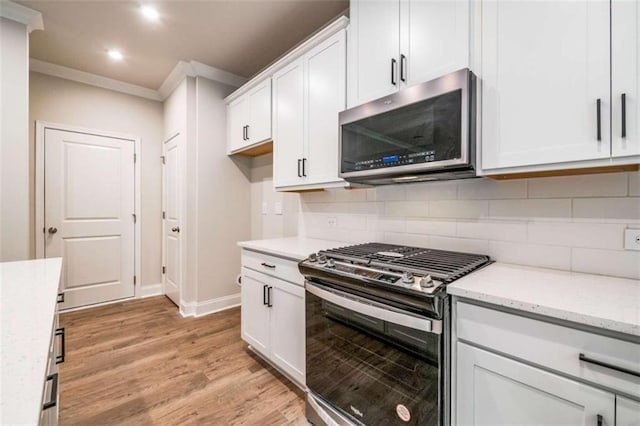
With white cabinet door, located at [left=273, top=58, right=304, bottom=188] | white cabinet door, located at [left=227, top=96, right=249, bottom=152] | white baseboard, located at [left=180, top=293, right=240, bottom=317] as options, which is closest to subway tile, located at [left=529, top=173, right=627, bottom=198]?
white cabinet door, located at [left=273, top=58, right=304, bottom=188]

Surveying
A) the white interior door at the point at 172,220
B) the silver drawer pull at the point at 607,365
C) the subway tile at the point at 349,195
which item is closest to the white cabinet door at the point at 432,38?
the subway tile at the point at 349,195

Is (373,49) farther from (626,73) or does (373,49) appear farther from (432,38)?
(626,73)

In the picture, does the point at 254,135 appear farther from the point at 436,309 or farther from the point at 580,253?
the point at 580,253

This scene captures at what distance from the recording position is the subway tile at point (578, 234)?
121 centimetres

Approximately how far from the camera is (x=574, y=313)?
82 centimetres

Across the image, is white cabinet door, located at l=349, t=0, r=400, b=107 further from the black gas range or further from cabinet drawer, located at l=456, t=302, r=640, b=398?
cabinet drawer, located at l=456, t=302, r=640, b=398

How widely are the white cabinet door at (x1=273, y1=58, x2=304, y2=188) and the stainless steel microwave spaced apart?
0.57m

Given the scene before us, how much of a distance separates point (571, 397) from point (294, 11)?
2.71m

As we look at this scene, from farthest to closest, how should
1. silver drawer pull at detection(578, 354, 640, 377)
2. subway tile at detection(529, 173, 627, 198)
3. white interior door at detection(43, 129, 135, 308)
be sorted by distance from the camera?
white interior door at detection(43, 129, 135, 308)
subway tile at detection(529, 173, 627, 198)
silver drawer pull at detection(578, 354, 640, 377)

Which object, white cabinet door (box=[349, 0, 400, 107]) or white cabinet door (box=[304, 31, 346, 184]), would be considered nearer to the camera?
white cabinet door (box=[349, 0, 400, 107])

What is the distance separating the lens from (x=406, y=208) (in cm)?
191

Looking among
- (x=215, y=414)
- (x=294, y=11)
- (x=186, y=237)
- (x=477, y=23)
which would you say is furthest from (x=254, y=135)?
(x=215, y=414)

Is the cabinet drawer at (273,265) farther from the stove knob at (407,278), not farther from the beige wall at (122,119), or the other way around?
the beige wall at (122,119)

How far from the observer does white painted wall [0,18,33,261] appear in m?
2.19
